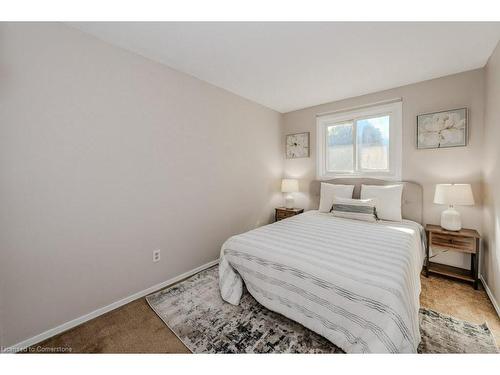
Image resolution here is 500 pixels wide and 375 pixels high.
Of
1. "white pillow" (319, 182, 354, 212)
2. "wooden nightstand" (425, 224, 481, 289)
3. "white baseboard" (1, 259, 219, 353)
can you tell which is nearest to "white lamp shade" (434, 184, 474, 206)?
"wooden nightstand" (425, 224, 481, 289)

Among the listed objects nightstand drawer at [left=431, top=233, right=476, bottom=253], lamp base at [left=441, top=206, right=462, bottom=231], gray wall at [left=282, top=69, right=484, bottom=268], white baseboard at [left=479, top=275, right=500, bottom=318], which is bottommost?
white baseboard at [left=479, top=275, right=500, bottom=318]

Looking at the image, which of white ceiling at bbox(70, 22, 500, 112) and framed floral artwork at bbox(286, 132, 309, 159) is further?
framed floral artwork at bbox(286, 132, 309, 159)

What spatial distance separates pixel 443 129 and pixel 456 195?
2.87 feet

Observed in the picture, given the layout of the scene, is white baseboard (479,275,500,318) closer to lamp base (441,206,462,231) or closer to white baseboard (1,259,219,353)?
lamp base (441,206,462,231)

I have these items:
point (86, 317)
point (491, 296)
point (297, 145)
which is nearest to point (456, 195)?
point (491, 296)

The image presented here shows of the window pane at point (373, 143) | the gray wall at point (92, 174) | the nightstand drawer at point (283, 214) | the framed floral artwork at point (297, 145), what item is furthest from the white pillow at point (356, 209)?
the gray wall at point (92, 174)

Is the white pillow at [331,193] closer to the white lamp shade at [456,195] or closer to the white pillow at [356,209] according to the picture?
the white pillow at [356,209]

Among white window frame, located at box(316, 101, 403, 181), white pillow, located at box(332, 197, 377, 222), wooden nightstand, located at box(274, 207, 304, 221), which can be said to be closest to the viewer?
white pillow, located at box(332, 197, 377, 222)

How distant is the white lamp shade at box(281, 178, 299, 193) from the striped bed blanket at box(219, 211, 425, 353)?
4.90 ft

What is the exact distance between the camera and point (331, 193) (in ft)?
10.5

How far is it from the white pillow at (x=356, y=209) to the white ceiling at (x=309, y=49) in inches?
60.9

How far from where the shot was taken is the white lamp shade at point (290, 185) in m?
3.76

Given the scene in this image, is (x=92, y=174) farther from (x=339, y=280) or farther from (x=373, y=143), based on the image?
(x=373, y=143)

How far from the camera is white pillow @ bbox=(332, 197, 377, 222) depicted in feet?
8.73
